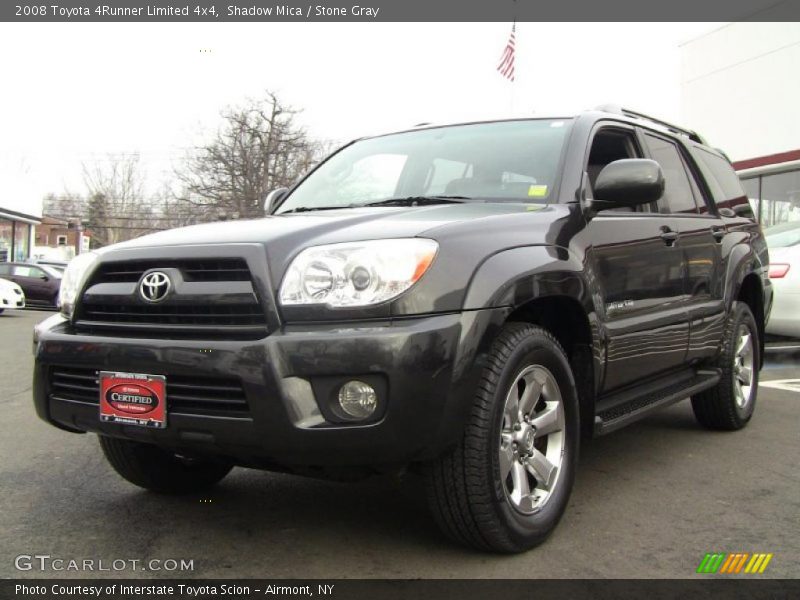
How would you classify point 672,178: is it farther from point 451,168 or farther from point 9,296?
point 9,296

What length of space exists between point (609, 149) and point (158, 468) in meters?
2.79

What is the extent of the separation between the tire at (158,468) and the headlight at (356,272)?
1.12 meters

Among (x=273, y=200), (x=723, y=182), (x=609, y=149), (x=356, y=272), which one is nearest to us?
(x=356, y=272)

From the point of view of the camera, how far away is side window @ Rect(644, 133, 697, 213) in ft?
14.4

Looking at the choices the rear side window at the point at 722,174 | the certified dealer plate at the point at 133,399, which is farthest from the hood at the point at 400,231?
the rear side window at the point at 722,174

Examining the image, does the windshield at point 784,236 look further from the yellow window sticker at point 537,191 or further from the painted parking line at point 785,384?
the yellow window sticker at point 537,191

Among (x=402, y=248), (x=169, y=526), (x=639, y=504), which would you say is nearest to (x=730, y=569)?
(x=639, y=504)

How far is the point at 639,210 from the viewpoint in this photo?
4.01 meters

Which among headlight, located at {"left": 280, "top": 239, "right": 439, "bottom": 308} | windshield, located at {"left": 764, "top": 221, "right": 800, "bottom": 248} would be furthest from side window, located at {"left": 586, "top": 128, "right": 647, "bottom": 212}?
windshield, located at {"left": 764, "top": 221, "right": 800, "bottom": 248}

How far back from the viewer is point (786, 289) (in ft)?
26.3

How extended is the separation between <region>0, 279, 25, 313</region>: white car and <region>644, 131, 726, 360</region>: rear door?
17.4 metres

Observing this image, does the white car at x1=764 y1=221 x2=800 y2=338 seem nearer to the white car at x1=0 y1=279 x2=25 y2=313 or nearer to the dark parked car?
the white car at x1=0 y1=279 x2=25 y2=313

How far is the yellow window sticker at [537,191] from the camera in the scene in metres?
3.42

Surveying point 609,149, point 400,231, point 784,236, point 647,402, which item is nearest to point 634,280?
point 647,402
